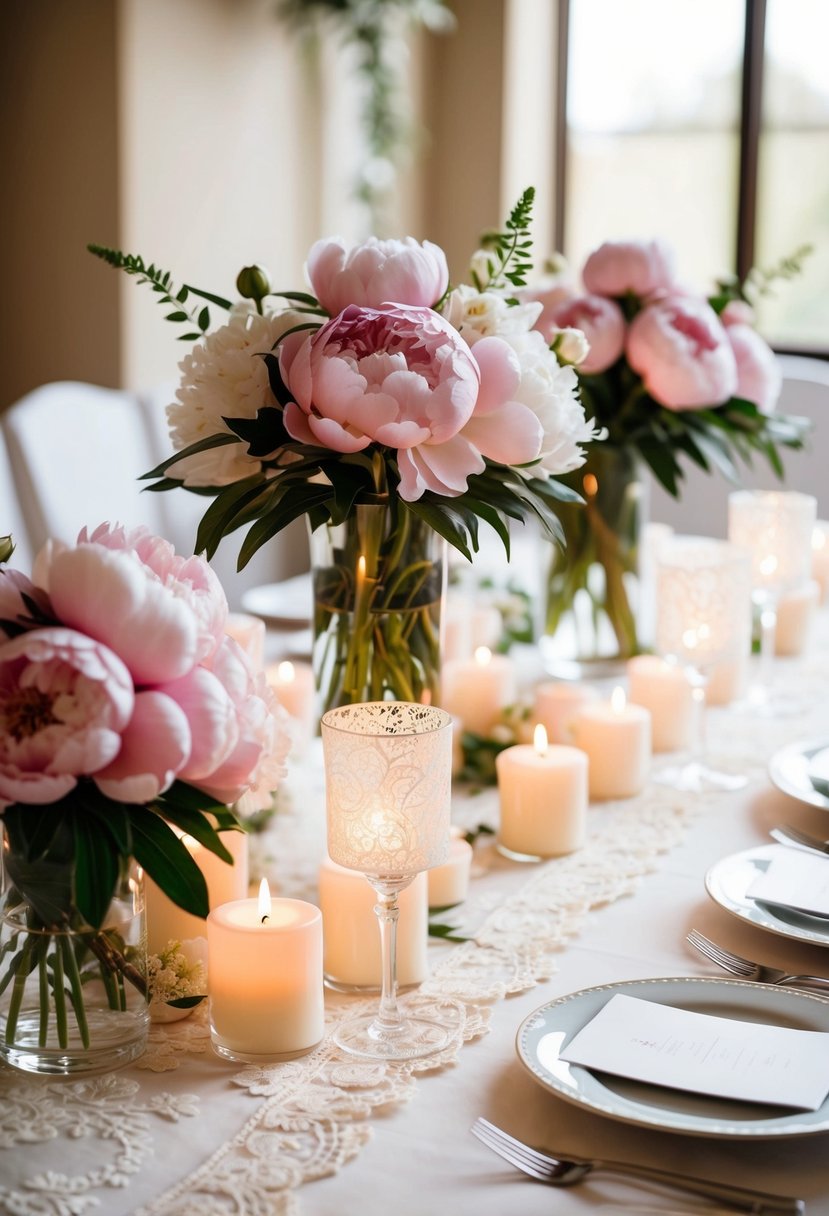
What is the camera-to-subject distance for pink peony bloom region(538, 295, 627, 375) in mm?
1521

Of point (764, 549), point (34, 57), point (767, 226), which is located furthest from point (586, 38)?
point (764, 549)

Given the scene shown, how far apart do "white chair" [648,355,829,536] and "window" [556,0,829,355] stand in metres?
1.19

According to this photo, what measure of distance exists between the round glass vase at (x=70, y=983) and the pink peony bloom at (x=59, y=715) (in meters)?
0.10

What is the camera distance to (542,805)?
115 cm

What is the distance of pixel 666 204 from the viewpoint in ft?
13.3

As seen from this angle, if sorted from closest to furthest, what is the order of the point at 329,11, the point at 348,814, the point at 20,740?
the point at 20,740, the point at 348,814, the point at 329,11

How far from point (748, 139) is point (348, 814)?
11.7 feet

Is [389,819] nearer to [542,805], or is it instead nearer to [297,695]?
[542,805]

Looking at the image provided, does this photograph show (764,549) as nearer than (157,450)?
Yes

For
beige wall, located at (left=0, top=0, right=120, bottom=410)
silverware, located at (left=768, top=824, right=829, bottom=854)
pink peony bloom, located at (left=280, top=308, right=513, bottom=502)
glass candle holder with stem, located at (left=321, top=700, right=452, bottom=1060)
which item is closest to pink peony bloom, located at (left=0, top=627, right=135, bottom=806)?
glass candle holder with stem, located at (left=321, top=700, right=452, bottom=1060)

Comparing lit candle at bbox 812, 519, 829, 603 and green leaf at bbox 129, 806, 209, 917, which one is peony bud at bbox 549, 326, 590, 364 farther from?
lit candle at bbox 812, 519, 829, 603

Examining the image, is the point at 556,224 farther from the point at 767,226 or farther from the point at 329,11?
the point at 329,11

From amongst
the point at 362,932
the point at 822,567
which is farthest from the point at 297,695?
the point at 822,567

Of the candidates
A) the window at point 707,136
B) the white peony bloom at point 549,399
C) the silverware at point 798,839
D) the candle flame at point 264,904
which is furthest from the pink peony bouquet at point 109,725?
the window at point 707,136
